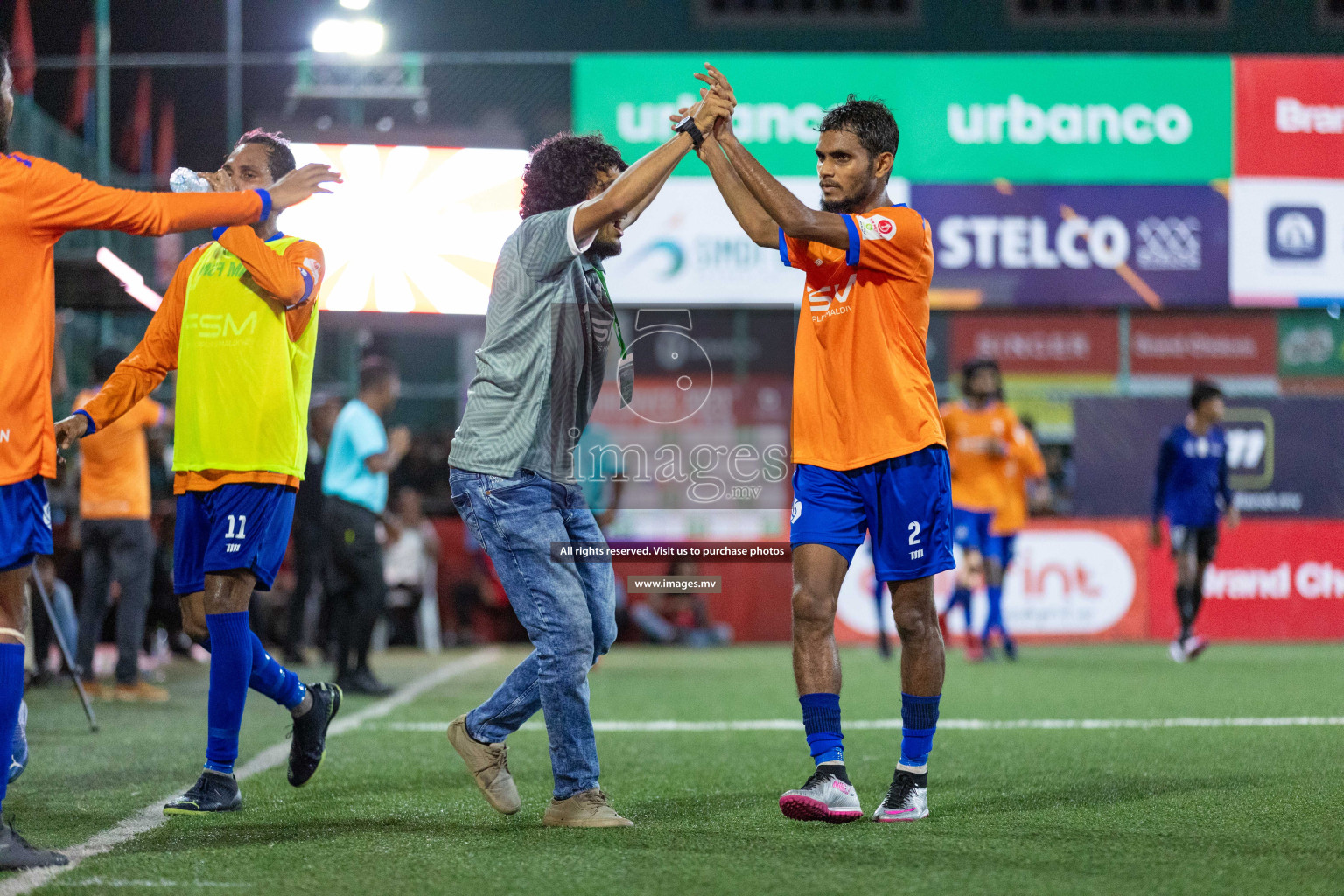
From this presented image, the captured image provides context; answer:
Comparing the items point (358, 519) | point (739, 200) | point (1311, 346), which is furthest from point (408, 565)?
point (1311, 346)

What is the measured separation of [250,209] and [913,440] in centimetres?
201

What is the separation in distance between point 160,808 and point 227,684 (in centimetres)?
46

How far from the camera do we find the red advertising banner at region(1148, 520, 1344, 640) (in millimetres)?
13570

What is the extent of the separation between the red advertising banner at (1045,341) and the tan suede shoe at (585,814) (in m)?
14.6

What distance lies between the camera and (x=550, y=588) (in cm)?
389

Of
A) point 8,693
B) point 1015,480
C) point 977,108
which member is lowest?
point 8,693

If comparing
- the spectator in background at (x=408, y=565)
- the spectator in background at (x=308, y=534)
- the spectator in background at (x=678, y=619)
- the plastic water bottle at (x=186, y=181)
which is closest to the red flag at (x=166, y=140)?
the spectator in background at (x=408, y=565)

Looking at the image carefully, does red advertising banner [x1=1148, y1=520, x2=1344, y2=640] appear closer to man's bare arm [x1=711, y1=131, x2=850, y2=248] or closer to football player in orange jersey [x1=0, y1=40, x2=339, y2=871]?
man's bare arm [x1=711, y1=131, x2=850, y2=248]

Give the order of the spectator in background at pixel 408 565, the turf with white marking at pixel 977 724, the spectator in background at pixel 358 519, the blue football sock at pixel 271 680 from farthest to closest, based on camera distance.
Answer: the spectator in background at pixel 408 565 < the spectator in background at pixel 358 519 < the turf with white marking at pixel 977 724 < the blue football sock at pixel 271 680

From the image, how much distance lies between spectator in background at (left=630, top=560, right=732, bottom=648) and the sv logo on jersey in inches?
380

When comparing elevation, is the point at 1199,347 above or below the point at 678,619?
above

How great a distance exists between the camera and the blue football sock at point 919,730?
414cm

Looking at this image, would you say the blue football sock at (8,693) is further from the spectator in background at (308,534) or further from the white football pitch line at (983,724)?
Result: the spectator in background at (308,534)

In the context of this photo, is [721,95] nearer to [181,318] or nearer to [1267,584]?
[181,318]
